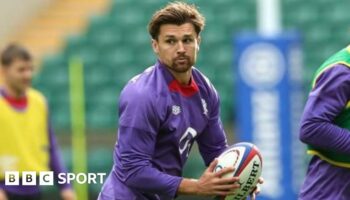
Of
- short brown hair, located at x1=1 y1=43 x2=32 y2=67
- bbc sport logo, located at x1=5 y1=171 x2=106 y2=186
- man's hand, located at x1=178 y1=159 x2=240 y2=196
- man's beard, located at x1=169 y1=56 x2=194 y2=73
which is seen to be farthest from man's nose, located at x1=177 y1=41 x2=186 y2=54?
short brown hair, located at x1=1 y1=43 x2=32 y2=67

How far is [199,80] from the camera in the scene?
5.76 m

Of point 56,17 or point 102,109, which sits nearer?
point 102,109

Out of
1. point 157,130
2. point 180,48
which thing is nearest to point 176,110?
point 157,130

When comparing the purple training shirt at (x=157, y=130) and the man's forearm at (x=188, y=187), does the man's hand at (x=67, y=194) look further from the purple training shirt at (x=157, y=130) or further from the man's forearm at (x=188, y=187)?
the man's forearm at (x=188, y=187)

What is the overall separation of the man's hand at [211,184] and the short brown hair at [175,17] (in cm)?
64

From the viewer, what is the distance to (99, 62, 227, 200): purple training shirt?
5438 mm

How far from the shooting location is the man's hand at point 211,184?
538 cm

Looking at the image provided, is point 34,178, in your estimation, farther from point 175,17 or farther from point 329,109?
point 329,109

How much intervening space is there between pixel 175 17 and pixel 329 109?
82 cm

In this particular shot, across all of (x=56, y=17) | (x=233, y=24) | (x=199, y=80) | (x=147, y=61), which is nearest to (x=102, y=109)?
(x=147, y=61)

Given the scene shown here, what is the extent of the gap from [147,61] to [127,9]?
124cm

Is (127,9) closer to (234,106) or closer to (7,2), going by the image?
(7,2)

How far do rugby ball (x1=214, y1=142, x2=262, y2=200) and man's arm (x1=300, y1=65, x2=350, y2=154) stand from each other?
279 millimetres

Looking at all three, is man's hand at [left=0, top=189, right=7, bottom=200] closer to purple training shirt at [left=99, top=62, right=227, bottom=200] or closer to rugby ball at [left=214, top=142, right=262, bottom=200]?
purple training shirt at [left=99, top=62, right=227, bottom=200]
